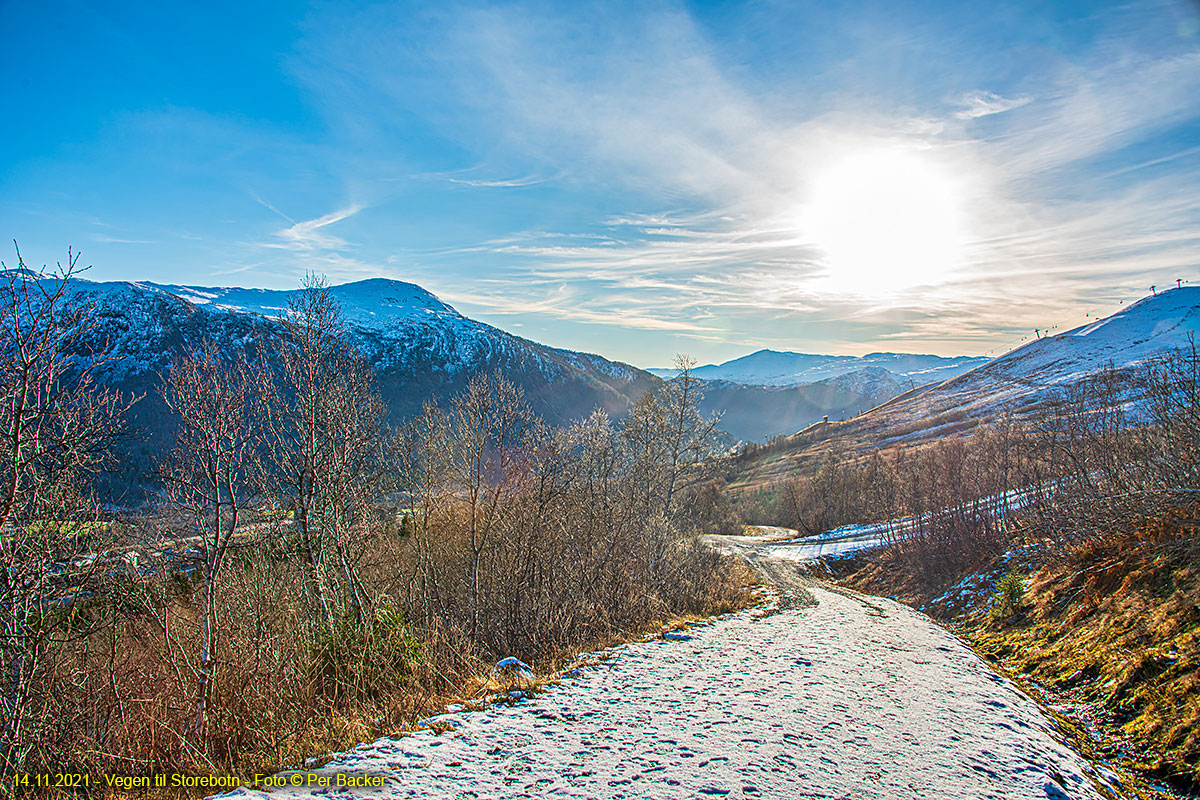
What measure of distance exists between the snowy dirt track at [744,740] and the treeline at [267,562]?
1.27 meters

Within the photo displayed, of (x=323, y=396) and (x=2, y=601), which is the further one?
(x=323, y=396)

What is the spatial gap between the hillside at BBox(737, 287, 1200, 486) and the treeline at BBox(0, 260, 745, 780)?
95.6m

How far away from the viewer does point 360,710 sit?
6922mm

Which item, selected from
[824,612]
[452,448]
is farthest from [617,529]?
[824,612]

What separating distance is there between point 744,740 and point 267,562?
11488 mm

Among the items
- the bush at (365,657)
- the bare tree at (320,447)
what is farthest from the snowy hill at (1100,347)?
the bush at (365,657)

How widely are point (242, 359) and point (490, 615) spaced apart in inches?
274

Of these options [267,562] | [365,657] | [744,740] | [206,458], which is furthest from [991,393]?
[206,458]

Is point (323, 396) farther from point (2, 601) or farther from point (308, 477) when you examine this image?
point (2, 601)

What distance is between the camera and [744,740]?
6.02 metres

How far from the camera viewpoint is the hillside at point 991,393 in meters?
119

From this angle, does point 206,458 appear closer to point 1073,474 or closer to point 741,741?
point 741,741

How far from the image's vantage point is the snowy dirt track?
4938 mm

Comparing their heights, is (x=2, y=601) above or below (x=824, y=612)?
above
